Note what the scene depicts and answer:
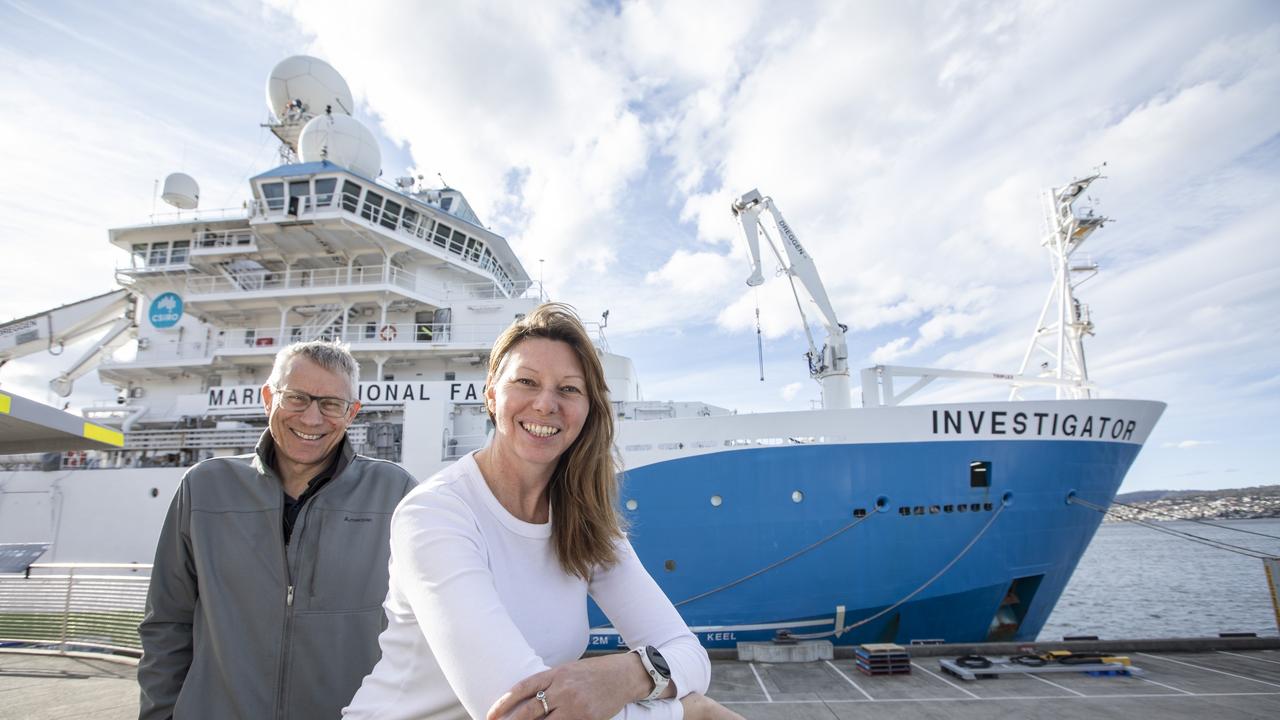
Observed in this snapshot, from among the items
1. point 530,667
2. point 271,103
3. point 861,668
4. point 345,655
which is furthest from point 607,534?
point 271,103

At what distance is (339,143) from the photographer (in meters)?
15.9

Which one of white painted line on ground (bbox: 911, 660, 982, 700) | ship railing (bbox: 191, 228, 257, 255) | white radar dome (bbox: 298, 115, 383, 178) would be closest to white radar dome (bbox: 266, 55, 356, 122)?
white radar dome (bbox: 298, 115, 383, 178)

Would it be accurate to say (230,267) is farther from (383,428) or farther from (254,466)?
(254,466)

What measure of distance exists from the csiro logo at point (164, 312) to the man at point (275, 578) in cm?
1593

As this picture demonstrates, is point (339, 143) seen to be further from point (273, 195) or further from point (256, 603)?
point (256, 603)

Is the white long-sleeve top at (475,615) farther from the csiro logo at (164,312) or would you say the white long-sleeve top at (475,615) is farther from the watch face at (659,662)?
the csiro logo at (164,312)

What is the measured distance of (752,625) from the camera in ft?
27.8

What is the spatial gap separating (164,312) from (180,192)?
213 inches

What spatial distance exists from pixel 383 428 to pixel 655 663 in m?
10.6

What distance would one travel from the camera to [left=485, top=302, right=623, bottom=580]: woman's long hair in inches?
54.1

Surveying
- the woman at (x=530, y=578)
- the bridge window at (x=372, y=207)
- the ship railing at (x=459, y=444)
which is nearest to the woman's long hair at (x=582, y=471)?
the woman at (x=530, y=578)

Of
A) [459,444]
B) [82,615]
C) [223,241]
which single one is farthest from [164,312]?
[82,615]

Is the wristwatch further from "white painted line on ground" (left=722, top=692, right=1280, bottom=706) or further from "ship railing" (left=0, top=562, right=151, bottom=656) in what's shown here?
"ship railing" (left=0, top=562, right=151, bottom=656)

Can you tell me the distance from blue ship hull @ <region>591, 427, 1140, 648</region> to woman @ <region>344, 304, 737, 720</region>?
742cm
